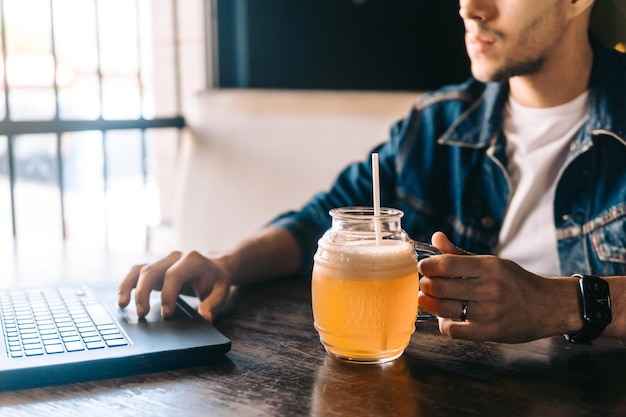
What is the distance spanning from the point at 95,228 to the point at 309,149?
168cm

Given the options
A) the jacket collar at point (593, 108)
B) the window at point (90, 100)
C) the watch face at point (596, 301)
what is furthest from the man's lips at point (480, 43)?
the window at point (90, 100)

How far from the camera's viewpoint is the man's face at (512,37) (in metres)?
1.66

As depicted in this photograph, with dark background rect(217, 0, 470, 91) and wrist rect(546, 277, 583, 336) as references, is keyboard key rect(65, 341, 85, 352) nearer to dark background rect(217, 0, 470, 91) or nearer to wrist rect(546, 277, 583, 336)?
wrist rect(546, 277, 583, 336)

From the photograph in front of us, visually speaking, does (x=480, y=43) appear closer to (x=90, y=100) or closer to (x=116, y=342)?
(x=116, y=342)

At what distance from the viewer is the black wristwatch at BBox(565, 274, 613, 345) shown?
108 cm

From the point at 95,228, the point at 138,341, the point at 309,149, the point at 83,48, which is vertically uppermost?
the point at 83,48

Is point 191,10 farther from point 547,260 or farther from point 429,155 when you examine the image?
point 547,260

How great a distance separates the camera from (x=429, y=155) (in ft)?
6.12

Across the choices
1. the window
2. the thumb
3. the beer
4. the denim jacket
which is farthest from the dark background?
the beer

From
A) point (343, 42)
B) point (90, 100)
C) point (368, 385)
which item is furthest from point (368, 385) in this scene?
point (90, 100)

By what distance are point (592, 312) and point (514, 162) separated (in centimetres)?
70

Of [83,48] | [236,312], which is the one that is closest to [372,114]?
[236,312]

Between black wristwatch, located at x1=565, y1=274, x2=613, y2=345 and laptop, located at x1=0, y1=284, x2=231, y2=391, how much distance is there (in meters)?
0.50

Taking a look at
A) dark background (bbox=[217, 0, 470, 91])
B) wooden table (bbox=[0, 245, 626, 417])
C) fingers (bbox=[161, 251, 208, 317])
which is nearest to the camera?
wooden table (bbox=[0, 245, 626, 417])
